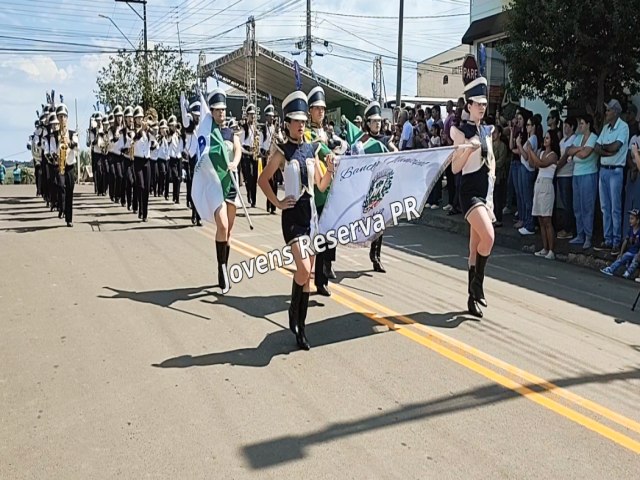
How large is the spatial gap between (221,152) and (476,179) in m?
3.25

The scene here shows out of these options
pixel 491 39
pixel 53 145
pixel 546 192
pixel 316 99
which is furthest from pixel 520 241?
pixel 53 145

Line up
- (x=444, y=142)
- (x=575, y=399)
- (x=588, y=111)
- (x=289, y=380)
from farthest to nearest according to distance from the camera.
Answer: (x=444, y=142)
(x=588, y=111)
(x=289, y=380)
(x=575, y=399)

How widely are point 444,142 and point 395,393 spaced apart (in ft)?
37.3

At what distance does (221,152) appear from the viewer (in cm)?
888

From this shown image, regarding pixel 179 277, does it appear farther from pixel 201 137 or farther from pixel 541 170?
pixel 541 170

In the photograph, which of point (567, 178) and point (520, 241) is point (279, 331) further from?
point (567, 178)

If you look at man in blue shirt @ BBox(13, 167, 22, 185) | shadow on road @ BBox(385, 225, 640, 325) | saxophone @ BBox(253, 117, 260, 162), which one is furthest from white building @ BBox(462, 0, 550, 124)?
man in blue shirt @ BBox(13, 167, 22, 185)

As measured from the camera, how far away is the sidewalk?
1098 centimetres

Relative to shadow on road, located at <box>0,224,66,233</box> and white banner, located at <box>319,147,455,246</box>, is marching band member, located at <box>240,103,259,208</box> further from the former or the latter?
white banner, located at <box>319,147,455,246</box>

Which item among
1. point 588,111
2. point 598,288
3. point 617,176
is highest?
point 588,111

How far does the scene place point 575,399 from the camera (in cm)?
515

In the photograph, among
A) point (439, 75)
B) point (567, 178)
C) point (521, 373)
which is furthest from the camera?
point (439, 75)

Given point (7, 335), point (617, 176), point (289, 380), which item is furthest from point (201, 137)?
point (617, 176)

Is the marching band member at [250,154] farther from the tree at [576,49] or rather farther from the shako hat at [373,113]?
the shako hat at [373,113]
